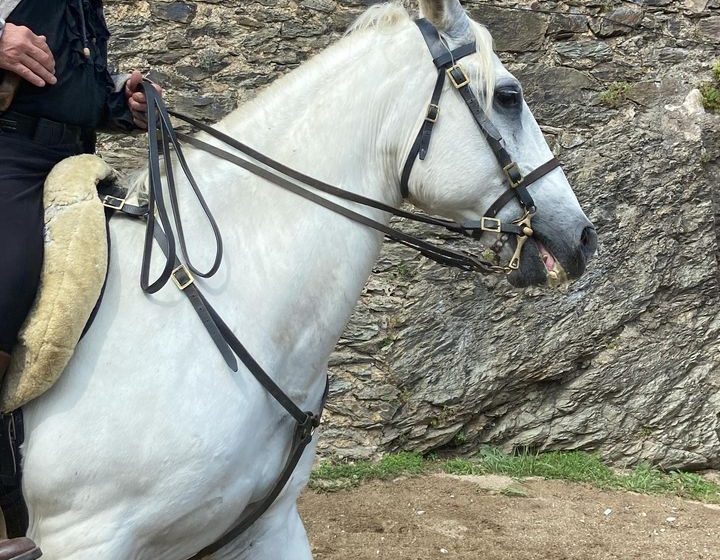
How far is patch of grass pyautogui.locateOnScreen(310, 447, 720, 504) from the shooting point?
5.00 m

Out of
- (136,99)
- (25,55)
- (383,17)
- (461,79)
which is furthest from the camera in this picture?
(136,99)

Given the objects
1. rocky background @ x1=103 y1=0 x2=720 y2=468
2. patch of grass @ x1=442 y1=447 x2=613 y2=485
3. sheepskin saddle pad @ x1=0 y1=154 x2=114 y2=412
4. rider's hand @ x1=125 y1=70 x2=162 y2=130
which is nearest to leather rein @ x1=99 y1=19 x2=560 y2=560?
sheepskin saddle pad @ x1=0 y1=154 x2=114 y2=412

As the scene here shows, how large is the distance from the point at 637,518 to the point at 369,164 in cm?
340

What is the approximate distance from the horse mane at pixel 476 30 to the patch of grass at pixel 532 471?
11.1 feet

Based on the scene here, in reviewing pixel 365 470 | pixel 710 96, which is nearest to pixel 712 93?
pixel 710 96

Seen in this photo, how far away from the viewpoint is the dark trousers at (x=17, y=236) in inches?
71.1

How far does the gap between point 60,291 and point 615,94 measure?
4665mm

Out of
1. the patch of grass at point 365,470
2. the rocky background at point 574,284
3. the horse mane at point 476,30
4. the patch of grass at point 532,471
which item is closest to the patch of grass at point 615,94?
the rocky background at point 574,284

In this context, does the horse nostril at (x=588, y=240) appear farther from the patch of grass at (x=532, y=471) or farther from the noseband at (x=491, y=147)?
the patch of grass at (x=532, y=471)

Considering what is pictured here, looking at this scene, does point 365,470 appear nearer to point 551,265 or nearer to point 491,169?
point 551,265

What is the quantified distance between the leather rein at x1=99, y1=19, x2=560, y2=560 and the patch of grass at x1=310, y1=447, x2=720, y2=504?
2.91 metres

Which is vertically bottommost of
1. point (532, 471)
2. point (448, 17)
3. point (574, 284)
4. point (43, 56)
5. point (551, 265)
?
point (532, 471)

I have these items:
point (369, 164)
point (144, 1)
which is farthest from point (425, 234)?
point (369, 164)

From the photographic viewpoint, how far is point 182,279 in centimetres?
192
